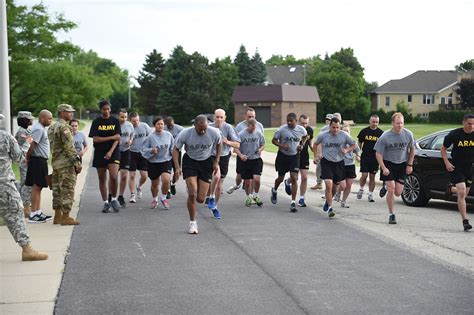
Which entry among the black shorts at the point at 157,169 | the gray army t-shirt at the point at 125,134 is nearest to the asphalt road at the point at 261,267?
the black shorts at the point at 157,169

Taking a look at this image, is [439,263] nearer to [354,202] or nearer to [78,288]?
[78,288]

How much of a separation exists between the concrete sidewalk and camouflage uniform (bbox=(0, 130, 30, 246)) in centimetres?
39

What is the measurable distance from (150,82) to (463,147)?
4064 inches

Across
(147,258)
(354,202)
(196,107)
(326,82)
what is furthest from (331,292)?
(326,82)

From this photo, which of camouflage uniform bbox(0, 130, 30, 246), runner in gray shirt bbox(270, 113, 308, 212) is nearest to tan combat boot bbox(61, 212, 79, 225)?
camouflage uniform bbox(0, 130, 30, 246)

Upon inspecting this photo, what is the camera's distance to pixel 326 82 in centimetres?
10231

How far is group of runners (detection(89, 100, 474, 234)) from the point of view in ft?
35.4

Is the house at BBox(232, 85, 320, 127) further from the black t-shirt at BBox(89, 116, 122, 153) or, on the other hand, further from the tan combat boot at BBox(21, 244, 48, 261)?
the tan combat boot at BBox(21, 244, 48, 261)

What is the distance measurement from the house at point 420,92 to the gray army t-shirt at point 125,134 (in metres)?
87.3

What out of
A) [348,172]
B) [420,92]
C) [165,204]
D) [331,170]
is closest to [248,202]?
[165,204]

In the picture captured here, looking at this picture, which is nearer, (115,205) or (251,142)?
(115,205)

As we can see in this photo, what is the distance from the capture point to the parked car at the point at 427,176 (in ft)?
44.0

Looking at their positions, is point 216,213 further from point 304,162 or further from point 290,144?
point 304,162

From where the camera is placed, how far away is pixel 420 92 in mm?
105062
